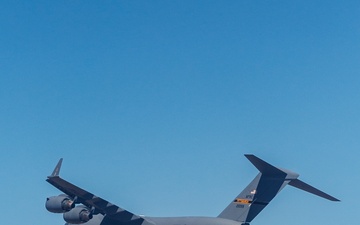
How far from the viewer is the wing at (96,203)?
1115 inches

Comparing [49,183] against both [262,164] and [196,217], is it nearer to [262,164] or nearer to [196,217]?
[196,217]

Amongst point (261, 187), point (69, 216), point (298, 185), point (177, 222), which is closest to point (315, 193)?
point (298, 185)

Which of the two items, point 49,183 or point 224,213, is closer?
point 49,183

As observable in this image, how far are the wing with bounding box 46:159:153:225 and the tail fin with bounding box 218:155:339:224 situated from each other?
489 cm

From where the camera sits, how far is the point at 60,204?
2962cm

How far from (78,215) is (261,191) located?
9574 mm

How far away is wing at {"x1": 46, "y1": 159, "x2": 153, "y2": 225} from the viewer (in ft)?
92.9

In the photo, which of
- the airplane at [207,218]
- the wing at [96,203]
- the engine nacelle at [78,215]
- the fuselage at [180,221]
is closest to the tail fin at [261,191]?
the airplane at [207,218]

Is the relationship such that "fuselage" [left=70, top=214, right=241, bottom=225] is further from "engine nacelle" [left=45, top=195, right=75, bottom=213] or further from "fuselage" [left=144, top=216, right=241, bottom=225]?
"engine nacelle" [left=45, top=195, right=75, bottom=213]

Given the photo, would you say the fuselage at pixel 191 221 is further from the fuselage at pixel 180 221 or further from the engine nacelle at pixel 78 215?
the engine nacelle at pixel 78 215

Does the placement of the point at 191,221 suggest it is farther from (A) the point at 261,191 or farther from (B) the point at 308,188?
(B) the point at 308,188

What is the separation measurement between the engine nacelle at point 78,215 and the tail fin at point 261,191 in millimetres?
6999

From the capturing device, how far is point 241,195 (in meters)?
31.3

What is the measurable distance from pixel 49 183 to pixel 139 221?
5.95 m
